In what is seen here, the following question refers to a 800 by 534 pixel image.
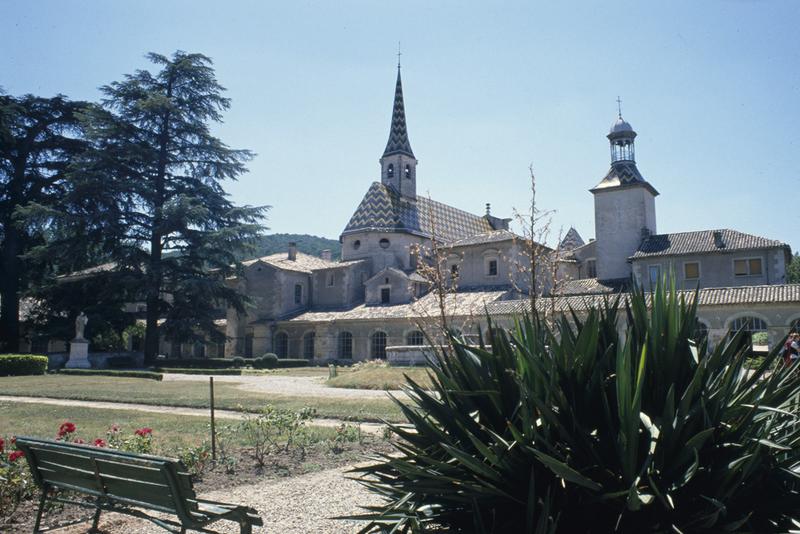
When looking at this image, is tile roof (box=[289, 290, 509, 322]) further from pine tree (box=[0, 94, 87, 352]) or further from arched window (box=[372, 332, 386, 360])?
pine tree (box=[0, 94, 87, 352])

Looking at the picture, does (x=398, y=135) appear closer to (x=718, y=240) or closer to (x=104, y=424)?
(x=718, y=240)

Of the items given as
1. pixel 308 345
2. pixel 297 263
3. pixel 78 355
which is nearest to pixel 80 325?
pixel 78 355

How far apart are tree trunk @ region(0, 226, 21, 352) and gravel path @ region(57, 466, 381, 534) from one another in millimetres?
38468

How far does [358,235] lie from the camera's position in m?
46.7

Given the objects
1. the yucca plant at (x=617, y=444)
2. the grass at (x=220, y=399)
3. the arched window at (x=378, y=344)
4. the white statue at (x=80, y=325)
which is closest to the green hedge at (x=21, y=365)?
the white statue at (x=80, y=325)

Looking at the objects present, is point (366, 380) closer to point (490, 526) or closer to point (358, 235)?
point (490, 526)

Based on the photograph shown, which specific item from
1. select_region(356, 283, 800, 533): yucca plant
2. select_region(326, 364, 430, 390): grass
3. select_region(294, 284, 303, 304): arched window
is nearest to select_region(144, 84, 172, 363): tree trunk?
select_region(294, 284, 303, 304): arched window

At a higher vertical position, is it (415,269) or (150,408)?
(415,269)

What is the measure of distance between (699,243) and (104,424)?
3363cm

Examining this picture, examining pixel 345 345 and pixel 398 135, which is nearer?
pixel 345 345

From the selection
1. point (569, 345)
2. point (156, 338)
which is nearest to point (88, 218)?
point (156, 338)

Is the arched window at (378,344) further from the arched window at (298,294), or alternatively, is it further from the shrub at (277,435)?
the shrub at (277,435)

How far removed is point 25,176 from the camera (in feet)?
129

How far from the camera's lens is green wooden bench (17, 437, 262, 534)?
394 centimetres
